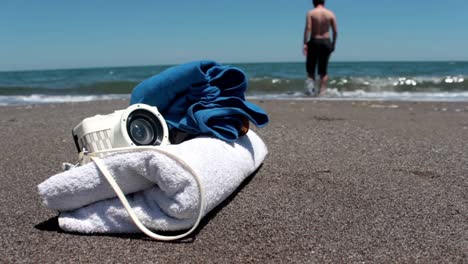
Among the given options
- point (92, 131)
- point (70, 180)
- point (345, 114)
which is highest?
point (92, 131)

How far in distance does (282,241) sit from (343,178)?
3.15 feet

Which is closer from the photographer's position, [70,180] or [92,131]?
[70,180]

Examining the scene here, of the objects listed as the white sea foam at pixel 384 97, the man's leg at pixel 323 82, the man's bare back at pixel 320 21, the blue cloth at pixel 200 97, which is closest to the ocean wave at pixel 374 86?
the white sea foam at pixel 384 97

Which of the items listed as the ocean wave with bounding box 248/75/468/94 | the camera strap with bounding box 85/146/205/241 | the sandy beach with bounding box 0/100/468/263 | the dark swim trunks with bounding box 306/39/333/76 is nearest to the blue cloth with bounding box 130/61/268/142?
the sandy beach with bounding box 0/100/468/263

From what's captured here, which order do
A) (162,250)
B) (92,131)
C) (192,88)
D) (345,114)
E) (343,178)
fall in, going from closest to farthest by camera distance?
(162,250), (92,131), (192,88), (343,178), (345,114)

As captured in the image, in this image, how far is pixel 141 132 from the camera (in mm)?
2141

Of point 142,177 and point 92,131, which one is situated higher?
point 92,131

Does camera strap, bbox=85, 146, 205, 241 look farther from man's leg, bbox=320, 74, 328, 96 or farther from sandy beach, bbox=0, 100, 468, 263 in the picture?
man's leg, bbox=320, 74, 328, 96

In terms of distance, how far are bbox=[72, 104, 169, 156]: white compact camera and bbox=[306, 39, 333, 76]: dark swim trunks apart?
6391 millimetres

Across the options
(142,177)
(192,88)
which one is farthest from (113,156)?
(192,88)

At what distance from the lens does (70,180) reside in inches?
72.6

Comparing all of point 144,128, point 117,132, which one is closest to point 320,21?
point 144,128

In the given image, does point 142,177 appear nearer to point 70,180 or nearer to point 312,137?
point 70,180

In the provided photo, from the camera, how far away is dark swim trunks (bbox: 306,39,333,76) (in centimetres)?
815
